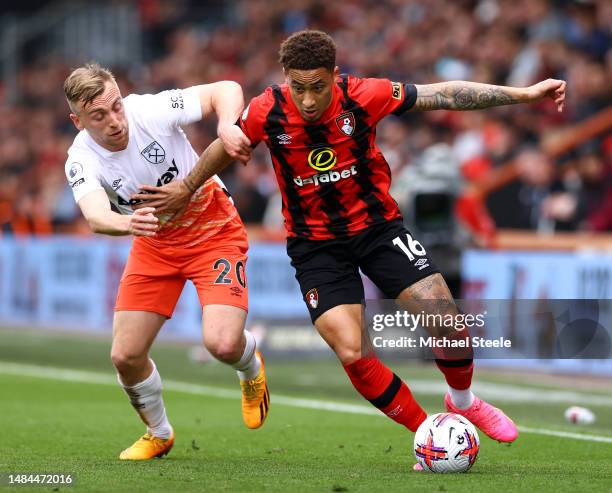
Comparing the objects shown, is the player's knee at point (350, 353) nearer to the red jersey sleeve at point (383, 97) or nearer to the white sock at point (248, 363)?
the white sock at point (248, 363)

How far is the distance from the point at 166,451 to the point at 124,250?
38.6 ft

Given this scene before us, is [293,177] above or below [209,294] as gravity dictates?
above

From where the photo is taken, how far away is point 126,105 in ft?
25.5

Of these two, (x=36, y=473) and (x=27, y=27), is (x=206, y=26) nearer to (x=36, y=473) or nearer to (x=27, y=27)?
(x=27, y=27)

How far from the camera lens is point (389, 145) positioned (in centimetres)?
1816

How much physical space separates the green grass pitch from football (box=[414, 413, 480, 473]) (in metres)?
0.09

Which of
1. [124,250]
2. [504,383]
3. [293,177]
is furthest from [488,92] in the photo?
[124,250]

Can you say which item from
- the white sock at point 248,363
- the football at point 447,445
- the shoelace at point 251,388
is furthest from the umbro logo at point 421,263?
the shoelace at point 251,388

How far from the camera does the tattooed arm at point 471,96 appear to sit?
7.34m

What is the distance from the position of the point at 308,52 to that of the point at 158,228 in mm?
1571

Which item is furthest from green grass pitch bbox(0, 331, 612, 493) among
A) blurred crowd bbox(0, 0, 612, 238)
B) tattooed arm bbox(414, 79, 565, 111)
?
blurred crowd bbox(0, 0, 612, 238)

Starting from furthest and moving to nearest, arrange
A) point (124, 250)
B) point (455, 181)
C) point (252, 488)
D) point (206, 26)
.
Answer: point (206, 26), point (124, 250), point (455, 181), point (252, 488)

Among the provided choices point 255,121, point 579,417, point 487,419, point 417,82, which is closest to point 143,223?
point 255,121

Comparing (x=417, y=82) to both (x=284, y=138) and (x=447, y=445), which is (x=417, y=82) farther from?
(x=447, y=445)
